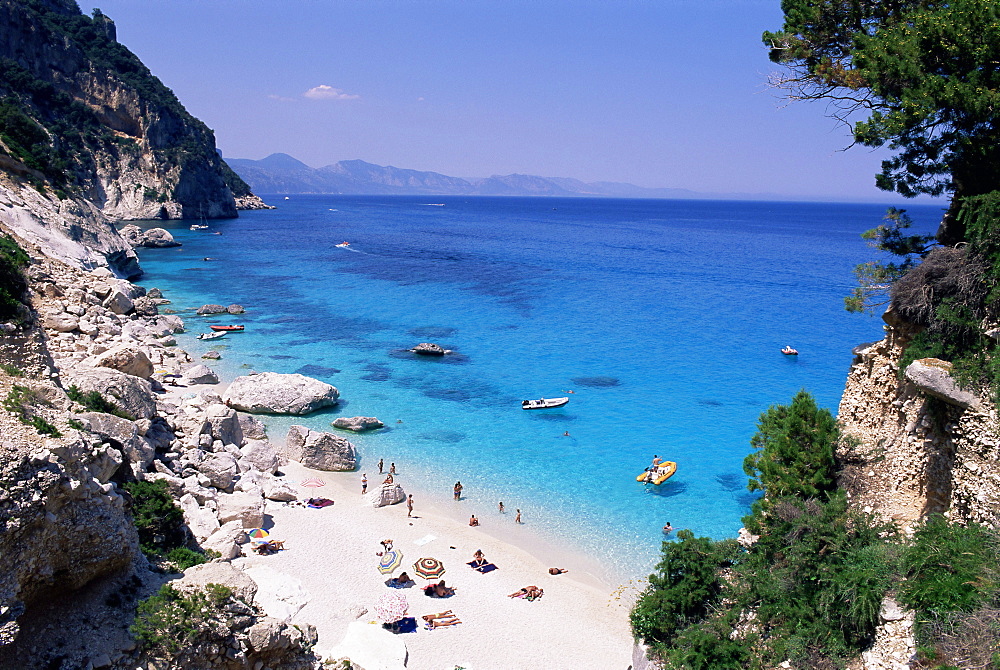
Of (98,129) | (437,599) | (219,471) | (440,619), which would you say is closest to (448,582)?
(437,599)

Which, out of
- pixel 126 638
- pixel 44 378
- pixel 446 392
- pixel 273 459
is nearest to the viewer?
pixel 126 638

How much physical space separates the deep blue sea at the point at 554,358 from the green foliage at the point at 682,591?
673 centimetres

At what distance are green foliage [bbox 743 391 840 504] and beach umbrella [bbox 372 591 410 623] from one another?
949 centimetres

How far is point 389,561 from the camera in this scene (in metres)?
18.7

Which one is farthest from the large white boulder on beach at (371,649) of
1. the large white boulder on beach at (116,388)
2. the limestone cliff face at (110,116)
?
the limestone cliff face at (110,116)

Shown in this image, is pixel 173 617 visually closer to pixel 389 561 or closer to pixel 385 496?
pixel 389 561

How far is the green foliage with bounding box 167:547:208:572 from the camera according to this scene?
42.8 ft

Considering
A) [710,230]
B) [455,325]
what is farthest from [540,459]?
[710,230]

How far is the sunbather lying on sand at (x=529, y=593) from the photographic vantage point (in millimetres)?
18109

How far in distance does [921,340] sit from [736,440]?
19.4m

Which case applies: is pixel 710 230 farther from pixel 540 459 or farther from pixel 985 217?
pixel 985 217

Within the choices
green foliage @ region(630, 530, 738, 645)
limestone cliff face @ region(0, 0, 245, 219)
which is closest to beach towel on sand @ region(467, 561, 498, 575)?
green foliage @ region(630, 530, 738, 645)

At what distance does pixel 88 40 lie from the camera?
362 ft

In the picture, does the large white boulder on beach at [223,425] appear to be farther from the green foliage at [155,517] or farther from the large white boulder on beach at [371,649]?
the large white boulder on beach at [371,649]
